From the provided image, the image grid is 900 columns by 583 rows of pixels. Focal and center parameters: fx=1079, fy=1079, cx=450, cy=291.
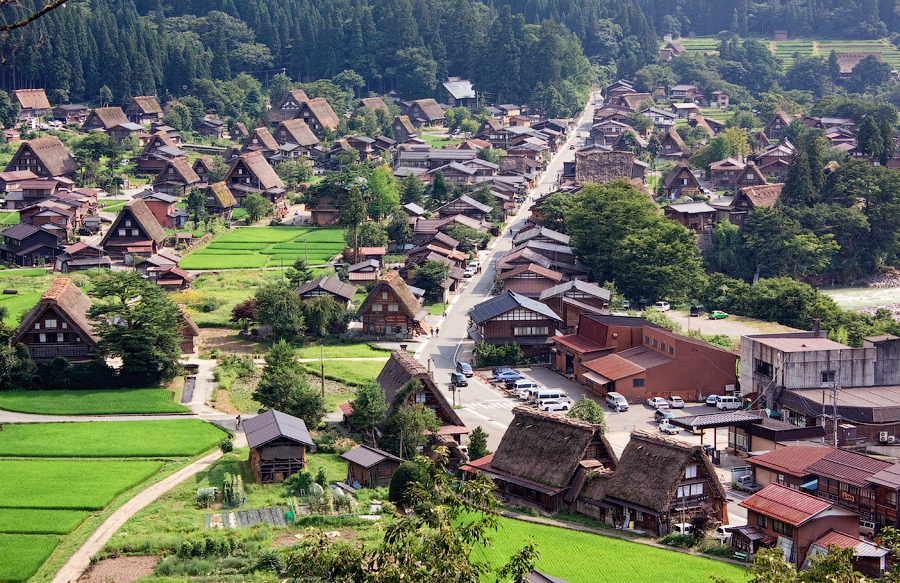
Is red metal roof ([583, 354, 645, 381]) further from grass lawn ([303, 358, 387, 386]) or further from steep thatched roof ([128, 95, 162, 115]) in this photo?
steep thatched roof ([128, 95, 162, 115])

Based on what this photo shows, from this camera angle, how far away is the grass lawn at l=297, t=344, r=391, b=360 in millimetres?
48688

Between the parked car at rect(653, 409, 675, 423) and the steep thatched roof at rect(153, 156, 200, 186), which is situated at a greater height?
the steep thatched roof at rect(153, 156, 200, 186)

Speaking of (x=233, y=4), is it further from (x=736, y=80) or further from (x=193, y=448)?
(x=193, y=448)

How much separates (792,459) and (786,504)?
504cm

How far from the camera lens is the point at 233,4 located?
12988cm

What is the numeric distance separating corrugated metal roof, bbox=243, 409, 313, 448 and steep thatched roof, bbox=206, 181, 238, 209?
40.8 meters

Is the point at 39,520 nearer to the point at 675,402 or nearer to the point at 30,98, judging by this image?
the point at 675,402

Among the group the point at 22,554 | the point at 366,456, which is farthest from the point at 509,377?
the point at 22,554

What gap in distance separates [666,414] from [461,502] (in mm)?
27140

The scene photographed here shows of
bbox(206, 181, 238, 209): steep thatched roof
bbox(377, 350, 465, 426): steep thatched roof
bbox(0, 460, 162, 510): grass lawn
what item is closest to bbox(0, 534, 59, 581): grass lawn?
bbox(0, 460, 162, 510): grass lawn

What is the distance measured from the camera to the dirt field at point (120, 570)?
25078mm

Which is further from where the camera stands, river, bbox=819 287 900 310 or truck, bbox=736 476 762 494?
river, bbox=819 287 900 310

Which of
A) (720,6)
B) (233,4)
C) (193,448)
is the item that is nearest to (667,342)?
(193,448)

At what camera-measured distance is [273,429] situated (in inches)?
1307
